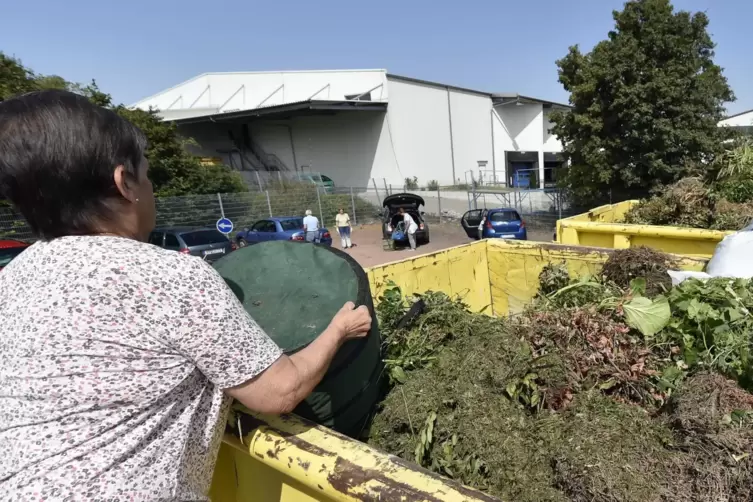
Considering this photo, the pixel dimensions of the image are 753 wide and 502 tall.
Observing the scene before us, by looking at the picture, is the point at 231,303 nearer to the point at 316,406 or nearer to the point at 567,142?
the point at 316,406

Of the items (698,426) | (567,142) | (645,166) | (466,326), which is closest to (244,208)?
(567,142)

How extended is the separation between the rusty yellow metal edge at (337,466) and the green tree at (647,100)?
14.2 m

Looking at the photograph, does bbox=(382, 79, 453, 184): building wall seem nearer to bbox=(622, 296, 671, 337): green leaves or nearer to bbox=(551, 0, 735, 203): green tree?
bbox=(551, 0, 735, 203): green tree

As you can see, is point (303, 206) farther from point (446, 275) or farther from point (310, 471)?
point (310, 471)

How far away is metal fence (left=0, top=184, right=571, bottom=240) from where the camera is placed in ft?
54.5

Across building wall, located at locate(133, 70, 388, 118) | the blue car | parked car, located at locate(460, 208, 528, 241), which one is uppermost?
building wall, located at locate(133, 70, 388, 118)

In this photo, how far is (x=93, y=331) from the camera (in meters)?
1.03

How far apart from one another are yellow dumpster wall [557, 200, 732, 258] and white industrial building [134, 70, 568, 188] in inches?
929

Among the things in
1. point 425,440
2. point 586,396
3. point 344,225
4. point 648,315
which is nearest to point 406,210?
point 344,225

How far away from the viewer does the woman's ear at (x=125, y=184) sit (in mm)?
1093

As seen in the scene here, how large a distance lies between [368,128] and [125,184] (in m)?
30.1

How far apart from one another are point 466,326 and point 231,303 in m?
1.65

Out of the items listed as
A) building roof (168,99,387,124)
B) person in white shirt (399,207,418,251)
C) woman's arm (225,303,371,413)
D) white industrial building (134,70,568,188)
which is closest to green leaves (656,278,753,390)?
woman's arm (225,303,371,413)

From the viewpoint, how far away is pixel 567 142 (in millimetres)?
15078
